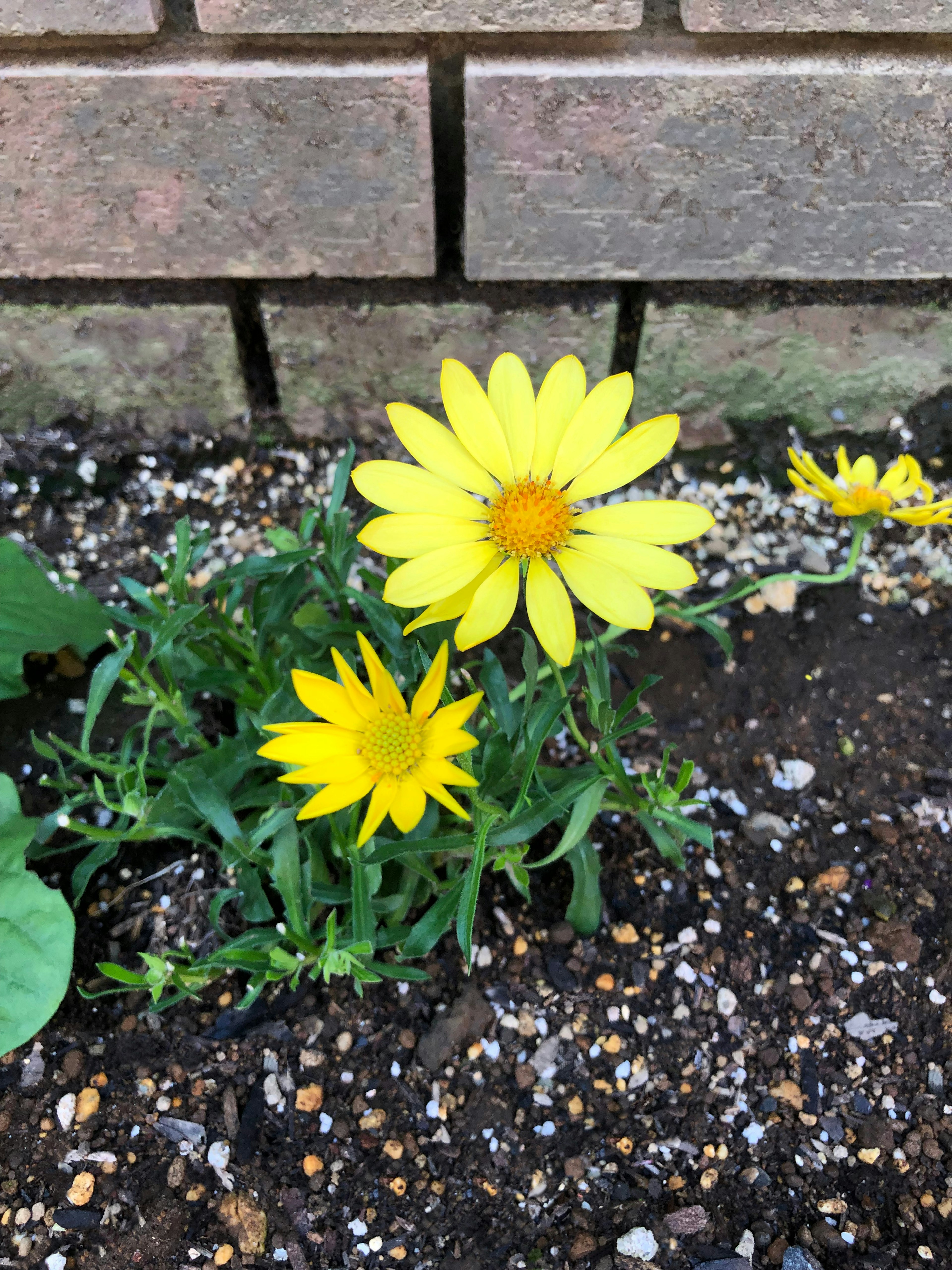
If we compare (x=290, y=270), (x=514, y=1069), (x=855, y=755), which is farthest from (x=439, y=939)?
(x=290, y=270)

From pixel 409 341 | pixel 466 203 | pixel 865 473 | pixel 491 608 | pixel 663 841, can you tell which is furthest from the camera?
pixel 409 341

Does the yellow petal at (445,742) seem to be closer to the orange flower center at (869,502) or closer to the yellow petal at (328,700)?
the yellow petal at (328,700)

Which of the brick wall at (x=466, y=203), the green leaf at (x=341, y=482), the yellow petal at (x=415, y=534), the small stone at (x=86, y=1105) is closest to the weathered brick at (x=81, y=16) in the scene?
the brick wall at (x=466, y=203)

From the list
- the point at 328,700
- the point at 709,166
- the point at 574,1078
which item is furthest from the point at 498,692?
the point at 709,166

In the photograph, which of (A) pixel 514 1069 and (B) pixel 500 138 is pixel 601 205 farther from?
(A) pixel 514 1069

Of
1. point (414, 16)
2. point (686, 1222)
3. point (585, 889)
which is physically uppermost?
point (414, 16)

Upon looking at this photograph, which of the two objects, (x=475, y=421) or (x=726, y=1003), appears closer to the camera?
(x=475, y=421)

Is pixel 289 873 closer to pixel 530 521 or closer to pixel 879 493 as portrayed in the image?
pixel 530 521
